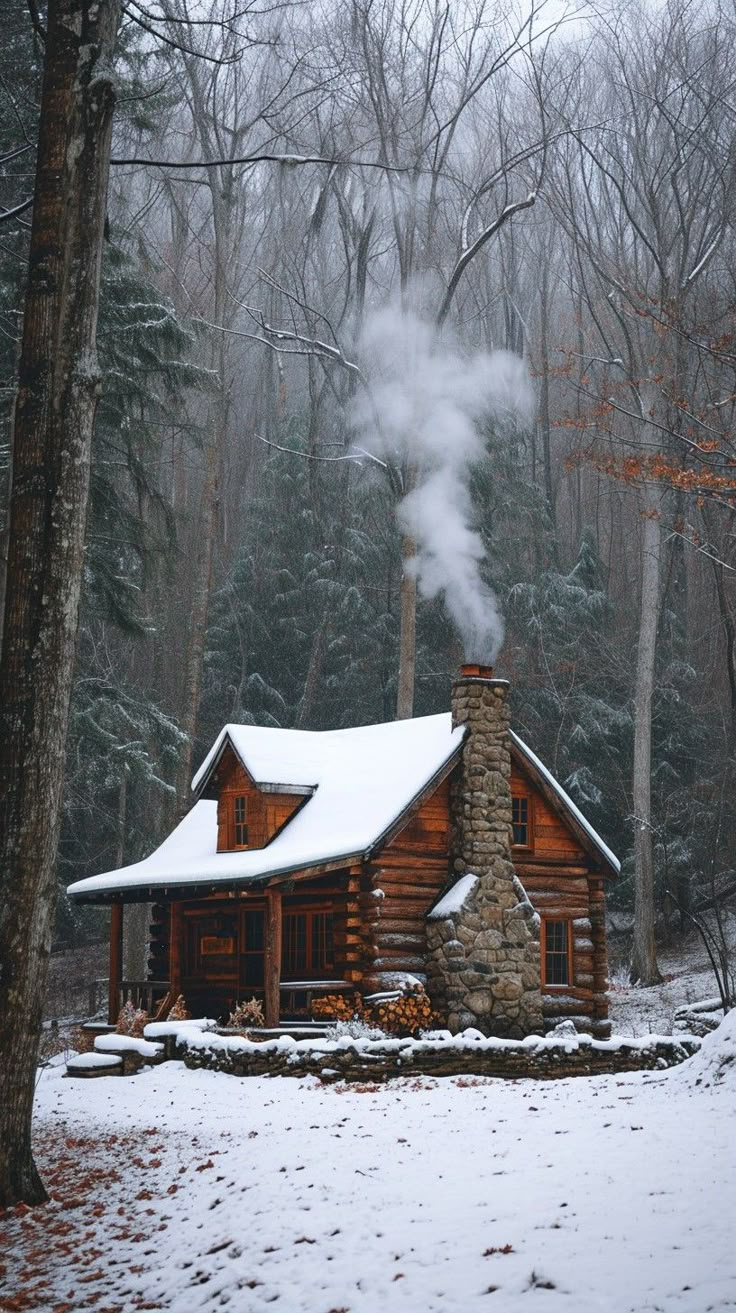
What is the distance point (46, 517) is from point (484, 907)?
11859mm

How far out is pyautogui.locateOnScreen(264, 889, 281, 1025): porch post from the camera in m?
19.2

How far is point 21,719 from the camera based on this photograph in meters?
10.0

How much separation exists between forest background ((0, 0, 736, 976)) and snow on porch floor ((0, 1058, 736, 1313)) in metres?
11.4

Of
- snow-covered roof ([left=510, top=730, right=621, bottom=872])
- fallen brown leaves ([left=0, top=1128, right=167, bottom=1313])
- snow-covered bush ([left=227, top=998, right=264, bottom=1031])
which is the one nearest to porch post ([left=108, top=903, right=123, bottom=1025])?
snow-covered bush ([left=227, top=998, right=264, bottom=1031])

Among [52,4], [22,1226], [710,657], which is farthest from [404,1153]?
[710,657]

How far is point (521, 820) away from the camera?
22.4 metres

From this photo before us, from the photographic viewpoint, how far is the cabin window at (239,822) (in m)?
22.8

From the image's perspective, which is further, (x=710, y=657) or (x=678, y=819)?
(x=710, y=657)

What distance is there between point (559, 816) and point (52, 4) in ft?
51.3

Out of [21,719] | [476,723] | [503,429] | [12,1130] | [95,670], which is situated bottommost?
[12,1130]

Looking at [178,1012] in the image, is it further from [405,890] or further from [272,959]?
[405,890]

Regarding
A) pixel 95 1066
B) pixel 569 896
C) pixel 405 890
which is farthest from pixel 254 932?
pixel 569 896

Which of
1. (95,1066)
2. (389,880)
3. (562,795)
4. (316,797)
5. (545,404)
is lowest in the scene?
(95,1066)

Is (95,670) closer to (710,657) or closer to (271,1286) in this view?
(710,657)
